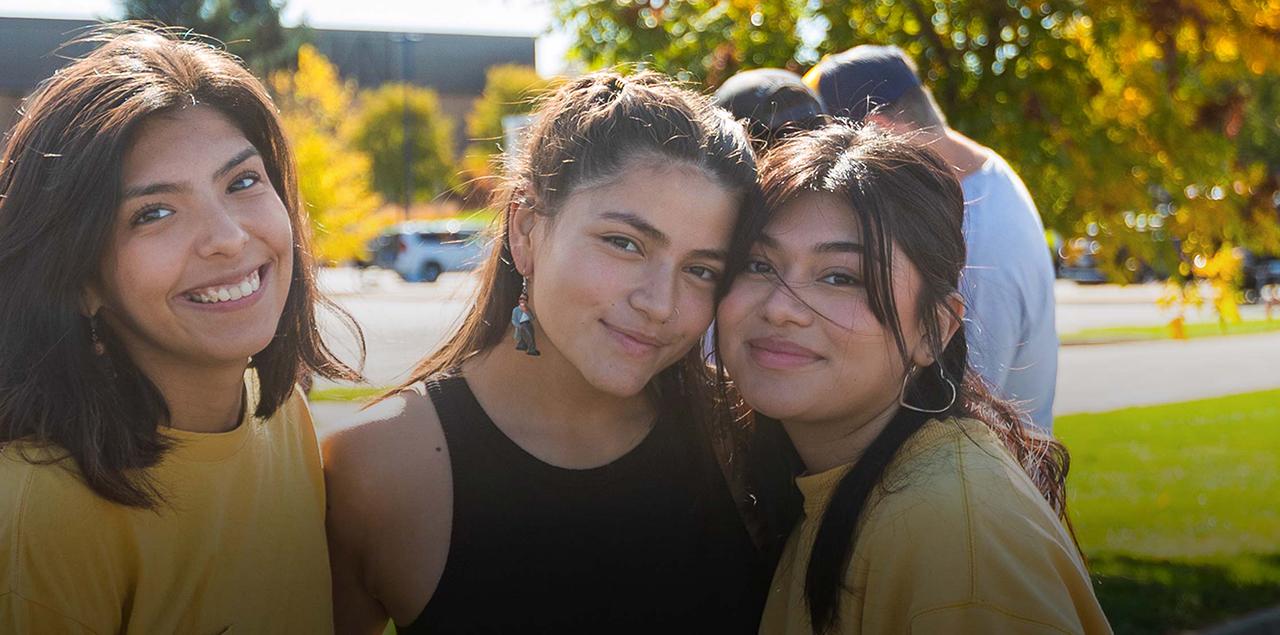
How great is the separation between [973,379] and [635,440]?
644 millimetres

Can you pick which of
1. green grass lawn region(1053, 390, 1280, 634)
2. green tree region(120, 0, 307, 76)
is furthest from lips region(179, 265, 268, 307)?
green tree region(120, 0, 307, 76)

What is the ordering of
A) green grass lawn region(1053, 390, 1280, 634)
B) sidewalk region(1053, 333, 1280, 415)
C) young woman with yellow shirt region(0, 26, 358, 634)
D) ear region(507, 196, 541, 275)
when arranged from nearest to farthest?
young woman with yellow shirt region(0, 26, 358, 634) < ear region(507, 196, 541, 275) < green grass lawn region(1053, 390, 1280, 634) < sidewalk region(1053, 333, 1280, 415)

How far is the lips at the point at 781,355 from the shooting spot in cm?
208

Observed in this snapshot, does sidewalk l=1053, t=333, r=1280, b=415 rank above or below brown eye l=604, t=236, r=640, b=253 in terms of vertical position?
below

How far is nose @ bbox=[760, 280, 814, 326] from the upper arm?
0.65 m

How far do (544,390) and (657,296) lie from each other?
360 mm

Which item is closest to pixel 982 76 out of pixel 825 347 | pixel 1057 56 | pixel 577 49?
pixel 1057 56

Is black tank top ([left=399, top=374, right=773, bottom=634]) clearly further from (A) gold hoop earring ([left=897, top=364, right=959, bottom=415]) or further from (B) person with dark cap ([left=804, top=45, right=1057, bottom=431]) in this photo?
(B) person with dark cap ([left=804, top=45, right=1057, bottom=431])

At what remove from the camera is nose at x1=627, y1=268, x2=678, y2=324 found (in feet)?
6.95

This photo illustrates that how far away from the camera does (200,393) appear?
2.05 meters

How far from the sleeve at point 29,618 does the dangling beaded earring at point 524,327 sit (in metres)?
0.92

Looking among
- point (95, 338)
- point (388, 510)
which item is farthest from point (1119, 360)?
point (95, 338)

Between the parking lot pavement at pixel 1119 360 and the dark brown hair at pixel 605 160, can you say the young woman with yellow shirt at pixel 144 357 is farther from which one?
the parking lot pavement at pixel 1119 360

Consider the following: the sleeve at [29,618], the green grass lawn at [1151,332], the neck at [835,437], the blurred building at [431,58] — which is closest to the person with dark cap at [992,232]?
the neck at [835,437]
